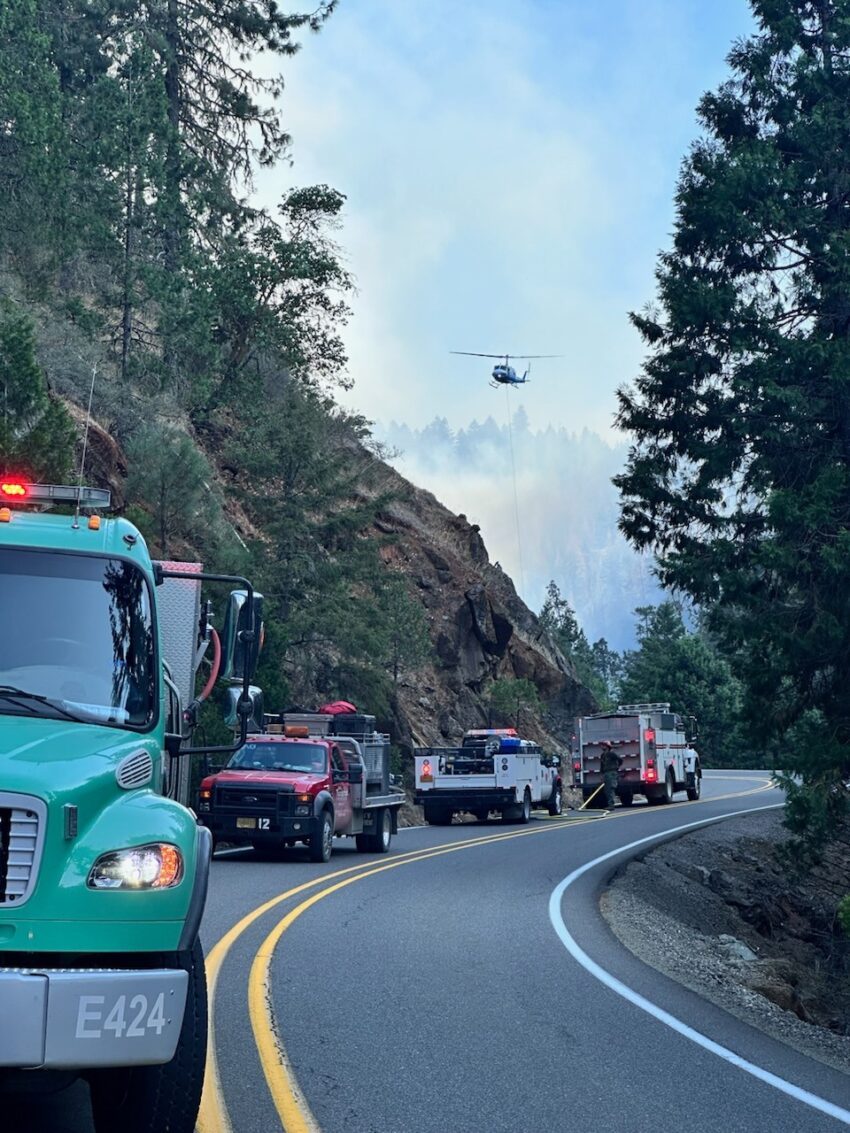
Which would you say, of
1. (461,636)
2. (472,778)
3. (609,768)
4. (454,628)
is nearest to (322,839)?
(472,778)

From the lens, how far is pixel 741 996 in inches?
496

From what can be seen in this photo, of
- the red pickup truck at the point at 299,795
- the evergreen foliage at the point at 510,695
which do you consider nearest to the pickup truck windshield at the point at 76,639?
the red pickup truck at the point at 299,795

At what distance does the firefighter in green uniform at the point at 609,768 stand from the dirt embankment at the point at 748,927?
6.97 m

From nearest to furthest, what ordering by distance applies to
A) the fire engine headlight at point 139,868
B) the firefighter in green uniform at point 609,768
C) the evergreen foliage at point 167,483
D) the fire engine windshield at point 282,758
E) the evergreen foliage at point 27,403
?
the fire engine headlight at point 139,868 < the fire engine windshield at point 282,758 < the evergreen foliage at point 27,403 < the evergreen foliage at point 167,483 < the firefighter in green uniform at point 609,768

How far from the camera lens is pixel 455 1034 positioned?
8922 millimetres

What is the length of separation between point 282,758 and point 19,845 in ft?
57.3

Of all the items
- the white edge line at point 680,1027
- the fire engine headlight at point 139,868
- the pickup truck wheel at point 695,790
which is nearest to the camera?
the fire engine headlight at point 139,868

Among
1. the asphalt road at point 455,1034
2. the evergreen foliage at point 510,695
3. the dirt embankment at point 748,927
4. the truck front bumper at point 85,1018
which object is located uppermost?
the evergreen foliage at point 510,695

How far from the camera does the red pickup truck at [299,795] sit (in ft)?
69.6

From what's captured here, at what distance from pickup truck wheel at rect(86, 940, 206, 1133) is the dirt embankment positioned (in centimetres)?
530

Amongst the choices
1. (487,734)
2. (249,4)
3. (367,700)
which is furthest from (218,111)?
(487,734)

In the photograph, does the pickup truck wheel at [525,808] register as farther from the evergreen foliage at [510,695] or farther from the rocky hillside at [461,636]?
the evergreen foliage at [510,695]

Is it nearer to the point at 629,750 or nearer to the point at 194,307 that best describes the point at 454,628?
the point at 629,750

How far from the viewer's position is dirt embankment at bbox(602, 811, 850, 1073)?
12617 millimetres
